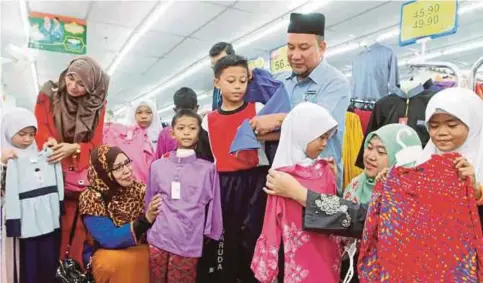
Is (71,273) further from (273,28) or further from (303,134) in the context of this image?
(273,28)

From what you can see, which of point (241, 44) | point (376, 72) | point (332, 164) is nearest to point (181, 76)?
point (241, 44)

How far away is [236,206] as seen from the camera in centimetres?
211

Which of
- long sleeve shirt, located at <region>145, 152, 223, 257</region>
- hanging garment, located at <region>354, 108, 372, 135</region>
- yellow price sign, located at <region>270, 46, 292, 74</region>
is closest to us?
long sleeve shirt, located at <region>145, 152, 223, 257</region>

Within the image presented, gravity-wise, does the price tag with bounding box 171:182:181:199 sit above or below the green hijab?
below

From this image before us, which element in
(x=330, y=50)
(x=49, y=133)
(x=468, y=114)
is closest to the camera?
(x=468, y=114)

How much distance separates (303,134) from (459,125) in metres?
0.56

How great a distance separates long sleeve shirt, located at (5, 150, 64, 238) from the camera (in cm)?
220

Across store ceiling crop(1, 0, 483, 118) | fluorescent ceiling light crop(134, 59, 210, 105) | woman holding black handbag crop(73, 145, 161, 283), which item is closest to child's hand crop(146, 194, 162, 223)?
woman holding black handbag crop(73, 145, 161, 283)

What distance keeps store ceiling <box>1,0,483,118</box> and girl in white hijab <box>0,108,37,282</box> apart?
4545 millimetres

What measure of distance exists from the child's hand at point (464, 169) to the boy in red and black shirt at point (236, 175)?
865mm

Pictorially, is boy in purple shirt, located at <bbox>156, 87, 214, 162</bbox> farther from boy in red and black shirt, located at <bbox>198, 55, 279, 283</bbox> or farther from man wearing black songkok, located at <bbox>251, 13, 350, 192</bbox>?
man wearing black songkok, located at <bbox>251, 13, 350, 192</bbox>

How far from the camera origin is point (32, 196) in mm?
2256

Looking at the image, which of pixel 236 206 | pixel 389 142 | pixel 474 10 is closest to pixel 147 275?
pixel 236 206

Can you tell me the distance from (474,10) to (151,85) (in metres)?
9.80
